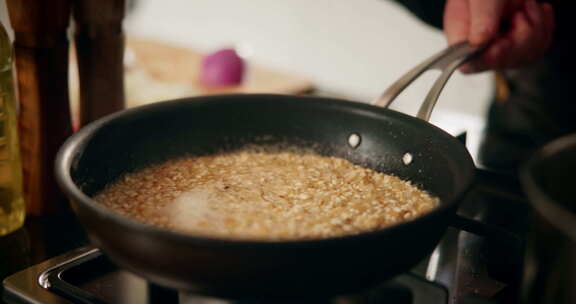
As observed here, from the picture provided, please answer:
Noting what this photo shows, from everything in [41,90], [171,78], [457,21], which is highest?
[457,21]

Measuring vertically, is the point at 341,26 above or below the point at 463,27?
below

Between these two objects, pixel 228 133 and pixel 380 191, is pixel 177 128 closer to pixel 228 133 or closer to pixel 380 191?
pixel 228 133

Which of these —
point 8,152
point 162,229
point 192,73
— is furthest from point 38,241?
point 192,73

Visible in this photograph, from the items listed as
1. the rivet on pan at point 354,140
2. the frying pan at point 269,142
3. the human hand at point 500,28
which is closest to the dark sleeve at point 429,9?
the human hand at point 500,28

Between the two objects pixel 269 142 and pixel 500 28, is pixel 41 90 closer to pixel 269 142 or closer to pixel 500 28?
pixel 269 142

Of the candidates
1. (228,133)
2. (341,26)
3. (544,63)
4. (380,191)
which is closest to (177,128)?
(228,133)

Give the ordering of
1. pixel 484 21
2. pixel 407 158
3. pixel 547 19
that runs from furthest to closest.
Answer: pixel 547 19, pixel 484 21, pixel 407 158
